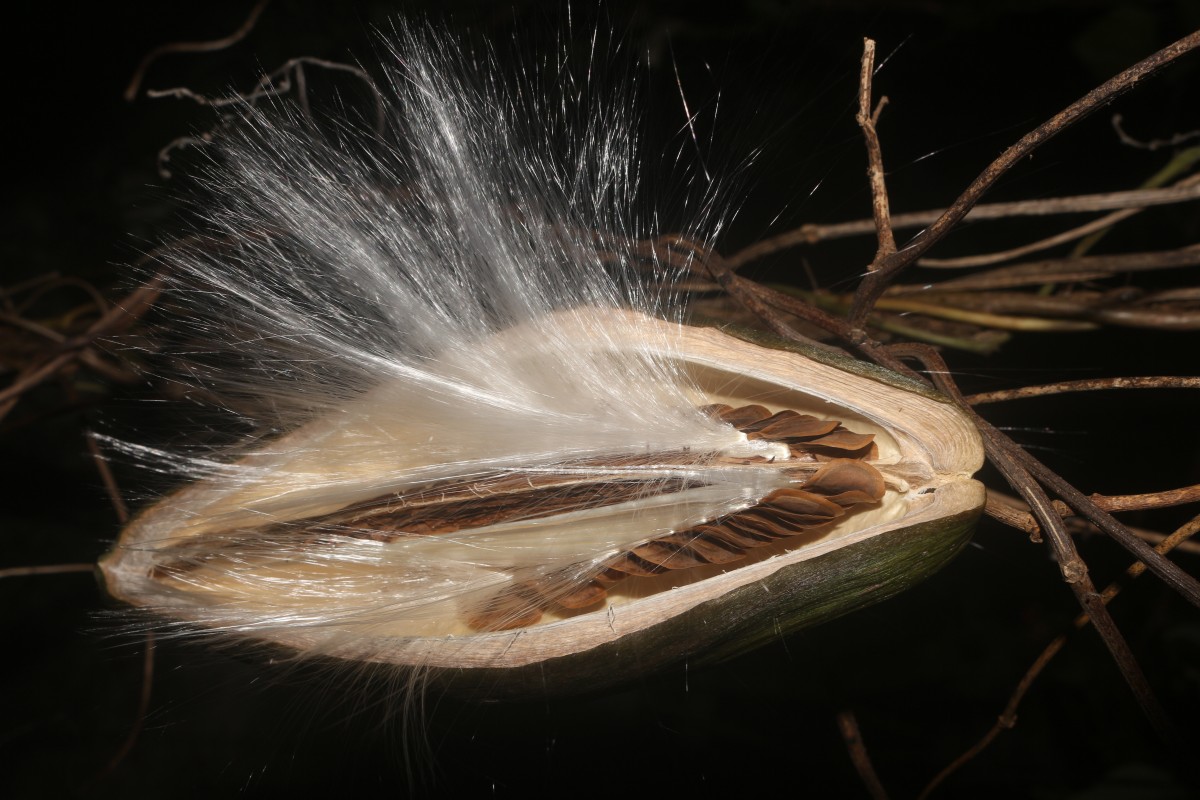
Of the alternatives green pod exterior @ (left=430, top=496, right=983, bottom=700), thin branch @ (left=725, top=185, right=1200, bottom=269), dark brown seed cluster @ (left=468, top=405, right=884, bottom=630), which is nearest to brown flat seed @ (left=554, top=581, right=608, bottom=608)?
dark brown seed cluster @ (left=468, top=405, right=884, bottom=630)

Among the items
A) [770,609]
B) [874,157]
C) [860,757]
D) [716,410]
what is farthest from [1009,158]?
[860,757]

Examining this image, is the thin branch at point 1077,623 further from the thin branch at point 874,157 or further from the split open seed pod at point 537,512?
the thin branch at point 874,157

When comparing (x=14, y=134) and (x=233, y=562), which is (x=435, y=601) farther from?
(x=14, y=134)

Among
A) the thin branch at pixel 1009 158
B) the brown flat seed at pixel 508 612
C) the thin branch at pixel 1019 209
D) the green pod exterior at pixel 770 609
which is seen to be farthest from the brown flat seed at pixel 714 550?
the thin branch at pixel 1019 209

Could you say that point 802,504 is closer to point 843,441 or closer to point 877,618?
point 843,441

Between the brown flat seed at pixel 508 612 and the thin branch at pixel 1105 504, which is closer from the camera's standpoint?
the thin branch at pixel 1105 504
